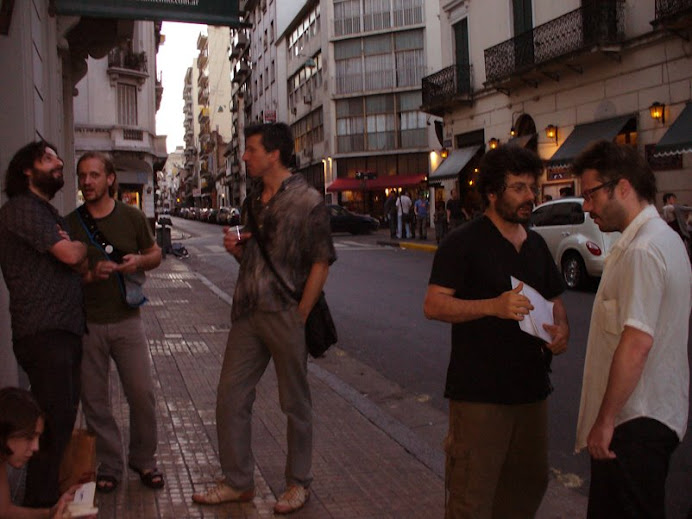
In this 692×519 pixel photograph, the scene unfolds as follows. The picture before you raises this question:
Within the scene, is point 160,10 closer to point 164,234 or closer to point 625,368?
point 625,368

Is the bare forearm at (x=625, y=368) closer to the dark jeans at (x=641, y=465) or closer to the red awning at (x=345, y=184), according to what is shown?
the dark jeans at (x=641, y=465)

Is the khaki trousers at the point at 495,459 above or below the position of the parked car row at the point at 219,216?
below

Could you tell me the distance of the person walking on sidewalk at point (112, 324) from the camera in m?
4.48

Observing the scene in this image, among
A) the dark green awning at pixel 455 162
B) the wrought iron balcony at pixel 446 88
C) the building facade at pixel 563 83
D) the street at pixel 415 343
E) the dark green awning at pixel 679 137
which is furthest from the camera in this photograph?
the dark green awning at pixel 455 162

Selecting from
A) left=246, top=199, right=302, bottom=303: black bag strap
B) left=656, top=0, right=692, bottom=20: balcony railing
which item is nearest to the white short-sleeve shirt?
left=246, top=199, right=302, bottom=303: black bag strap

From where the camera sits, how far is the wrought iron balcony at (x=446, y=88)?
29.6m

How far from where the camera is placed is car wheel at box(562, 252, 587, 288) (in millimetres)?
14406

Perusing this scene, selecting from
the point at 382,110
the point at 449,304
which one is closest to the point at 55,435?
the point at 449,304

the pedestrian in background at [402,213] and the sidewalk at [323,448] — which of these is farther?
the pedestrian in background at [402,213]

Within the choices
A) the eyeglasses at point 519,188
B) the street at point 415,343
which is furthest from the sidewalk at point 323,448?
the eyeglasses at point 519,188

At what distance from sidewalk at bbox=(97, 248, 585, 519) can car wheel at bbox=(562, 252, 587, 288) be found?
692cm

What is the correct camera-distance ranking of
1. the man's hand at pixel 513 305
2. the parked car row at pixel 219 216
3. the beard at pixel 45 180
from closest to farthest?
the man's hand at pixel 513 305, the beard at pixel 45 180, the parked car row at pixel 219 216

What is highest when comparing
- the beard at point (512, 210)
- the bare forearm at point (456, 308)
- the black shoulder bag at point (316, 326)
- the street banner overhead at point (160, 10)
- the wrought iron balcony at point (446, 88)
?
the wrought iron balcony at point (446, 88)

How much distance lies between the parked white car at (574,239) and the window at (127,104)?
32220 millimetres
